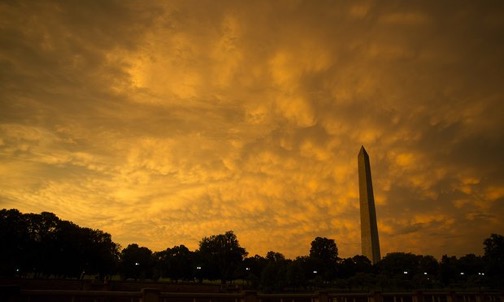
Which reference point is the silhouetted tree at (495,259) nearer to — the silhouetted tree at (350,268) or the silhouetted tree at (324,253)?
the silhouetted tree at (350,268)

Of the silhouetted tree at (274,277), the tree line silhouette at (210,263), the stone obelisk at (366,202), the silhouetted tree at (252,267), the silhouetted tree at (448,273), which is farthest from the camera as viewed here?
the silhouetted tree at (448,273)

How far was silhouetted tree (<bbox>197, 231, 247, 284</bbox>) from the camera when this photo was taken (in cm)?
10356

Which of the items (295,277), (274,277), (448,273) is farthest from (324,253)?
(448,273)

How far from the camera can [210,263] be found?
103250 millimetres

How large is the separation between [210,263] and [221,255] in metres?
4.90

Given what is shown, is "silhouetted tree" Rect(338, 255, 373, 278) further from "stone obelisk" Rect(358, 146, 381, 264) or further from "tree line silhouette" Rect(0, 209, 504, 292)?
"stone obelisk" Rect(358, 146, 381, 264)

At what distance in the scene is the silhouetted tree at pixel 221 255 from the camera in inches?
4077

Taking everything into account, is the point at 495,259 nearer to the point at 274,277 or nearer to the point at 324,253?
the point at 324,253

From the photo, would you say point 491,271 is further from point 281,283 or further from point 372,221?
point 281,283

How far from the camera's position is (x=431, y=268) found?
116m

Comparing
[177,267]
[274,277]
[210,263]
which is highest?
[210,263]

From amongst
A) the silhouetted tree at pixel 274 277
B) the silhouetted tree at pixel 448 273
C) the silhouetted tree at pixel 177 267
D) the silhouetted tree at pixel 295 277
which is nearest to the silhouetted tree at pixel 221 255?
the silhouetted tree at pixel 177 267

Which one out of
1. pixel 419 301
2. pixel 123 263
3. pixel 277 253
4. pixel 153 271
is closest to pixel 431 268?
pixel 277 253

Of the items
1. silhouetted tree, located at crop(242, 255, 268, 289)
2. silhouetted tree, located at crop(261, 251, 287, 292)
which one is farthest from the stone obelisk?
silhouetted tree, located at crop(242, 255, 268, 289)
